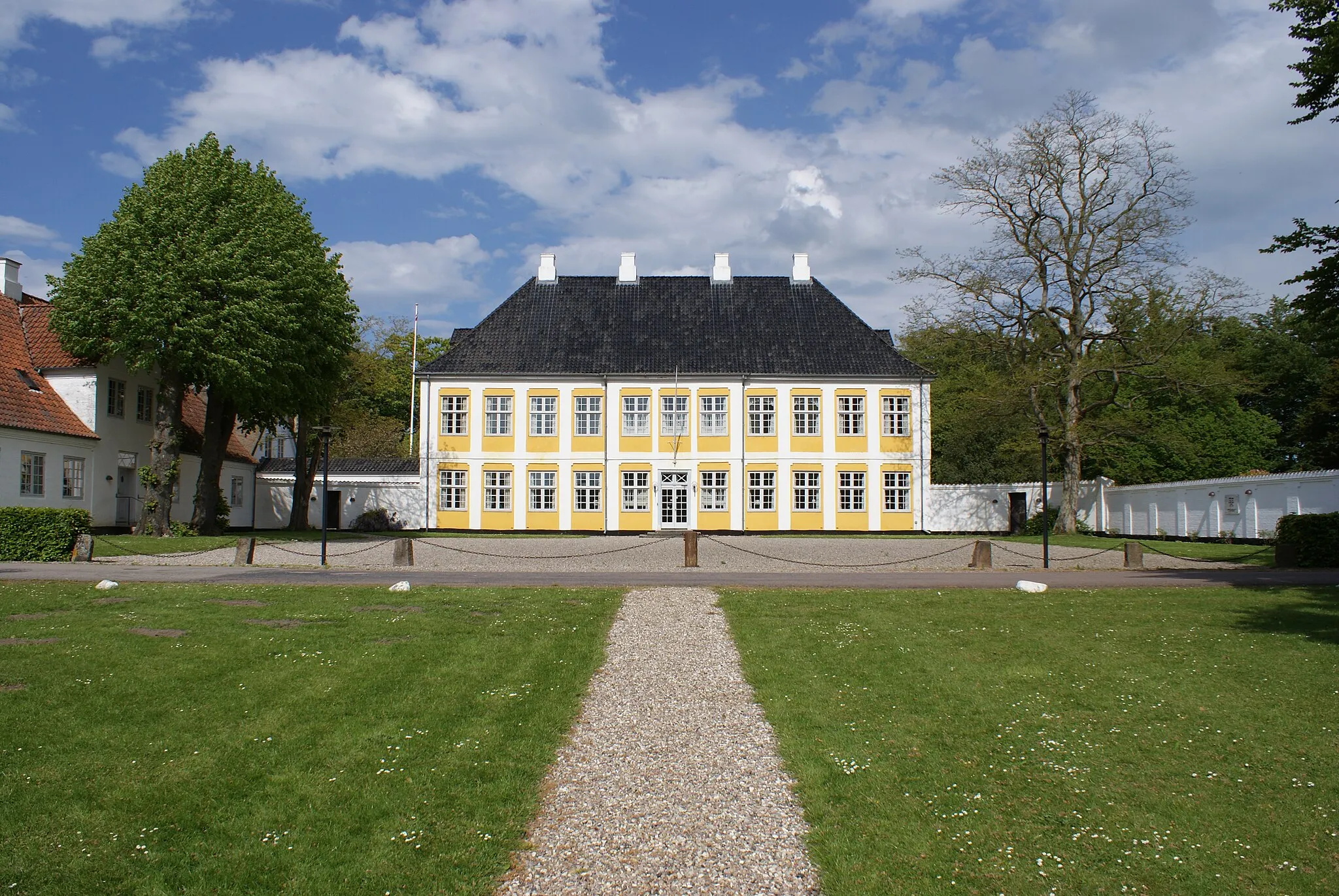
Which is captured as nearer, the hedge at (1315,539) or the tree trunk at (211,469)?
the hedge at (1315,539)

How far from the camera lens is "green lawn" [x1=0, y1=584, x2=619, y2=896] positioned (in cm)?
528

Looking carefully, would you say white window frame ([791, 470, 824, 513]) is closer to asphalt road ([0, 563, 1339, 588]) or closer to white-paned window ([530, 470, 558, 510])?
white-paned window ([530, 470, 558, 510])

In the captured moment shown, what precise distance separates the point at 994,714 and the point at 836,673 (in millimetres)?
2111

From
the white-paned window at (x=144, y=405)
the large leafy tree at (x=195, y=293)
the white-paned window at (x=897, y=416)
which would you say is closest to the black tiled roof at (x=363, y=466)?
the white-paned window at (x=144, y=405)

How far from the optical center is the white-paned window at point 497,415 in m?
43.2

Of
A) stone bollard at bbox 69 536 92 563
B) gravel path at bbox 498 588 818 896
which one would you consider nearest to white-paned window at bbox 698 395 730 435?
stone bollard at bbox 69 536 92 563

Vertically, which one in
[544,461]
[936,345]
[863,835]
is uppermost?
[936,345]

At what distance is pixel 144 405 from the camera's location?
3675 centimetres

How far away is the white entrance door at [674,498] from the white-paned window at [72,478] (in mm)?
23213

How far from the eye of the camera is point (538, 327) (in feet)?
148

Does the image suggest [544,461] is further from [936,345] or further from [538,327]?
[936,345]

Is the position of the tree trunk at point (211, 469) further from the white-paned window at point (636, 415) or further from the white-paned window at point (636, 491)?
the white-paned window at point (636, 491)

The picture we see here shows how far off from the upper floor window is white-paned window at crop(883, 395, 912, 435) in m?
32.2

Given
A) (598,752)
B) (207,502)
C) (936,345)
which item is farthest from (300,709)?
(936,345)
